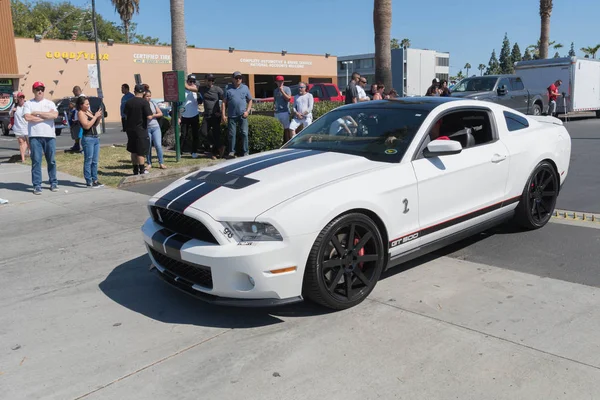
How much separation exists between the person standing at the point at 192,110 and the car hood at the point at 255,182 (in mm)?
7816

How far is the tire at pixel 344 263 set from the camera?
151 inches

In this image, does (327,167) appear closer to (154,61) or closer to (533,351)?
(533,351)

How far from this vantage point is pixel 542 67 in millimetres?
22484

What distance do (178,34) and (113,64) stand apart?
2764cm

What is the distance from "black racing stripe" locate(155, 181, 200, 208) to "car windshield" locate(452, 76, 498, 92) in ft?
48.3

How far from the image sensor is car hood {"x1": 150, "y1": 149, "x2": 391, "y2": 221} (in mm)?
3812

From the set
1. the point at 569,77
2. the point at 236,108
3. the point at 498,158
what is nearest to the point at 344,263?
the point at 498,158

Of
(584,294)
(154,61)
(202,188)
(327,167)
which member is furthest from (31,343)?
(154,61)

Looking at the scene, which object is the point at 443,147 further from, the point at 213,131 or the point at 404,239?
the point at 213,131

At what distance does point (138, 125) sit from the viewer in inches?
384

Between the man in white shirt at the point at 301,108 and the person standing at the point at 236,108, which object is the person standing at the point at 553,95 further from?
the person standing at the point at 236,108

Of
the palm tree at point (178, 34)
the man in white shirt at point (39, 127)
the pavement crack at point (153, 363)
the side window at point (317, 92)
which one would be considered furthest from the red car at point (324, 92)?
the pavement crack at point (153, 363)

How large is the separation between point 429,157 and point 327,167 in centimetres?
98

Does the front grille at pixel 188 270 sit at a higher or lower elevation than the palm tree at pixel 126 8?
lower
